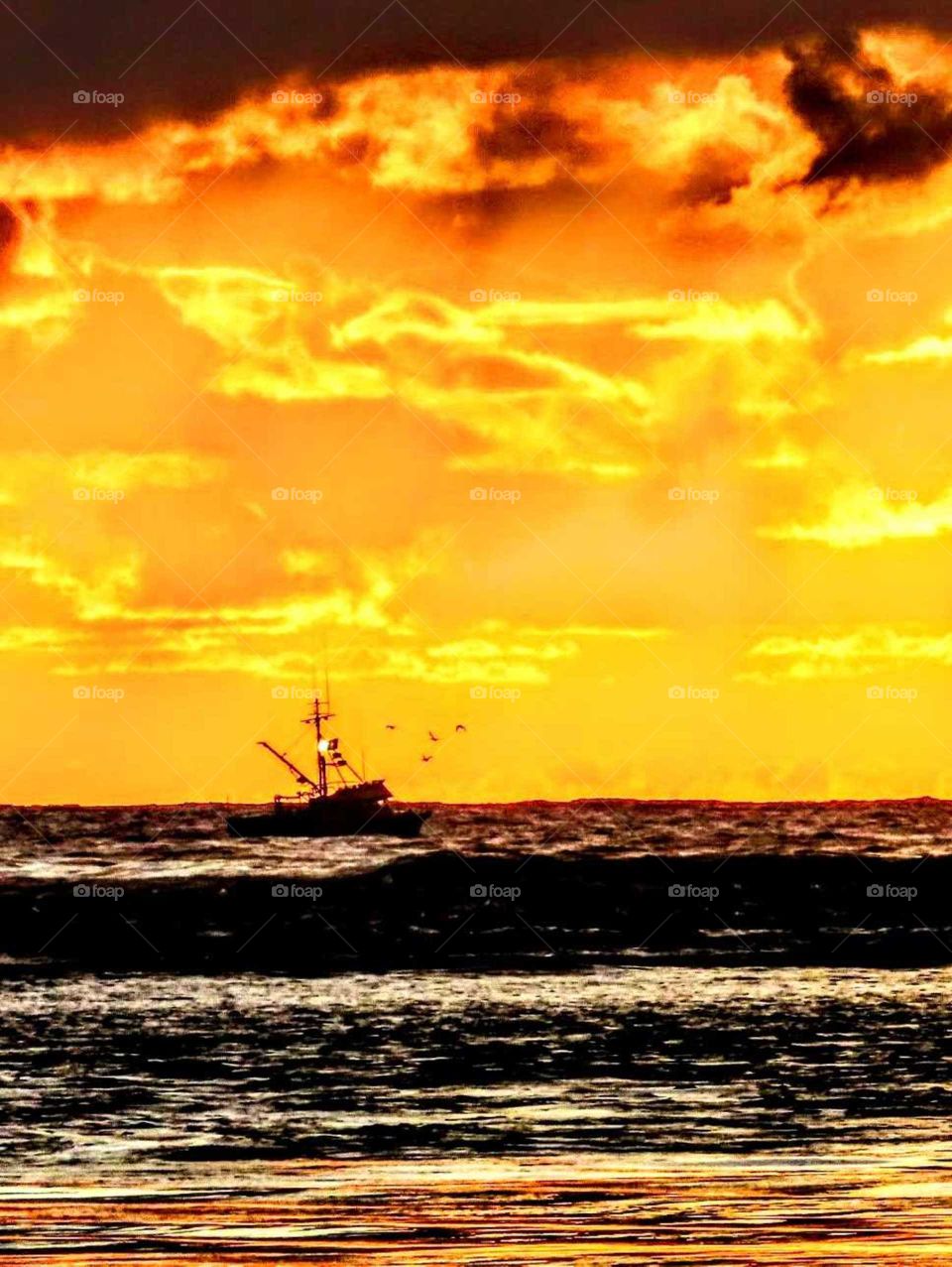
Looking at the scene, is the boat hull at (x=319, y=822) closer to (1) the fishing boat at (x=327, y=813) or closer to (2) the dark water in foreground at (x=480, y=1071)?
(1) the fishing boat at (x=327, y=813)

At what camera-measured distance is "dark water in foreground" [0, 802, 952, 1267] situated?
59.7 ft

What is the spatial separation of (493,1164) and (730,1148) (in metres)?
2.79

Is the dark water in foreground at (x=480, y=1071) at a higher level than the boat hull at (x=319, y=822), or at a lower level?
lower

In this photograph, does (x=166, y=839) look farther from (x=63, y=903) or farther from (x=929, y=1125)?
Answer: (x=929, y=1125)

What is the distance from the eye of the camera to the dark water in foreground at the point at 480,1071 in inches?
716

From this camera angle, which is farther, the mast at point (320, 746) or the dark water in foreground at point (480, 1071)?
the mast at point (320, 746)

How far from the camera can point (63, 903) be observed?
60.7 m

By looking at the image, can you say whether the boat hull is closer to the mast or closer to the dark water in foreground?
the mast

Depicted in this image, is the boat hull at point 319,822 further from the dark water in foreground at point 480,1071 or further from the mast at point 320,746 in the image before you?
the dark water in foreground at point 480,1071

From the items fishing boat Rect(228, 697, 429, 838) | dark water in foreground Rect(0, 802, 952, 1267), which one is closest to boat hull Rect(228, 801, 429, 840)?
fishing boat Rect(228, 697, 429, 838)

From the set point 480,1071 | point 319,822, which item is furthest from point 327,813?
point 480,1071

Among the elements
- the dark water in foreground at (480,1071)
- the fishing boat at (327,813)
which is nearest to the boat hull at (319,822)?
the fishing boat at (327,813)

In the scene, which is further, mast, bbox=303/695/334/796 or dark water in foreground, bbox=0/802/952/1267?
mast, bbox=303/695/334/796

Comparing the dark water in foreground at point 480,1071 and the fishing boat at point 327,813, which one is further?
the fishing boat at point 327,813
